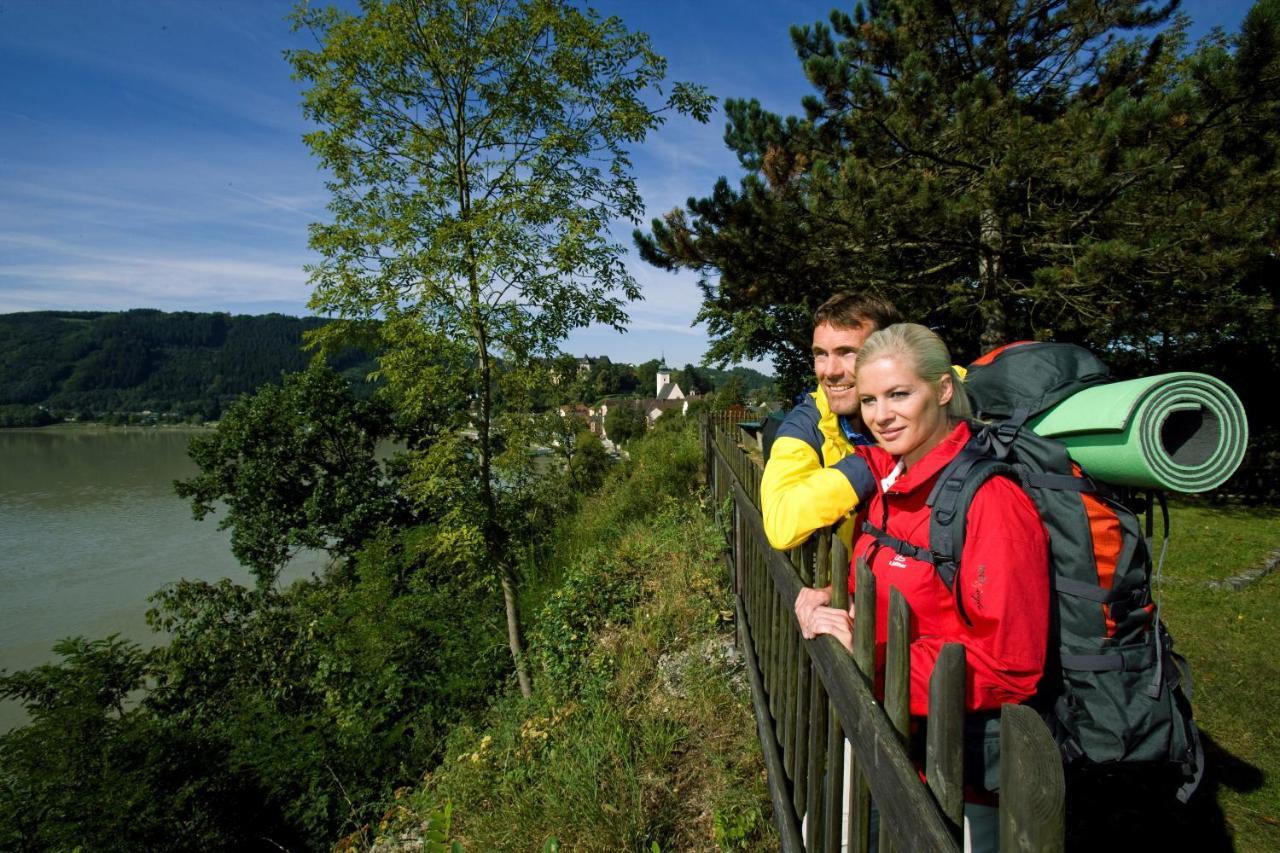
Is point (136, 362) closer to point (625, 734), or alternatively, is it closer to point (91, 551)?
point (91, 551)

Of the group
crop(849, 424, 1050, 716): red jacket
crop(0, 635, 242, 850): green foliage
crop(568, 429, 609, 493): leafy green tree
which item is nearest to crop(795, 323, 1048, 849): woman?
crop(849, 424, 1050, 716): red jacket

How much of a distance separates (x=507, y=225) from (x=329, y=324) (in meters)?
1.91

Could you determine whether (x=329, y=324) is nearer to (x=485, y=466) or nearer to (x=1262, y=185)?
(x=485, y=466)

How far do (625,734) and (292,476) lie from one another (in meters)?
16.1

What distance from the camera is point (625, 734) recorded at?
3.23 metres

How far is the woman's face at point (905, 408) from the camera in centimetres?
144

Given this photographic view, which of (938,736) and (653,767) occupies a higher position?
(938,736)

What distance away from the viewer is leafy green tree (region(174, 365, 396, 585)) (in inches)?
617

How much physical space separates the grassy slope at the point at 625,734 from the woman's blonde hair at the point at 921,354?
1.91 m

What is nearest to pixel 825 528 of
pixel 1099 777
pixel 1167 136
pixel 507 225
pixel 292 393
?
pixel 1099 777

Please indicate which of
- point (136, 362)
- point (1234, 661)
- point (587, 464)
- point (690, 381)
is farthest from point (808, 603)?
point (136, 362)

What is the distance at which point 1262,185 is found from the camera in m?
4.62

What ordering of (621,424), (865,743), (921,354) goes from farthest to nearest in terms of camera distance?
(621,424) < (921,354) < (865,743)

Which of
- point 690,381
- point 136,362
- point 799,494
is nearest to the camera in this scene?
point 799,494
